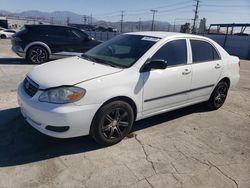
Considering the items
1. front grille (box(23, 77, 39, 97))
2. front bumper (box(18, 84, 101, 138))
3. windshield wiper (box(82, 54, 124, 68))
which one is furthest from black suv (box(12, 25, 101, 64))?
front bumper (box(18, 84, 101, 138))

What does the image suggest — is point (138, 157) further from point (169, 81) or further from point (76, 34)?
point (76, 34)

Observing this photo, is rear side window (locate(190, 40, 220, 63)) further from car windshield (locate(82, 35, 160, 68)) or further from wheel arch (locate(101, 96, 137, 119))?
wheel arch (locate(101, 96, 137, 119))

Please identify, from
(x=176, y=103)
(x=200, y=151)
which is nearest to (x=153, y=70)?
(x=176, y=103)

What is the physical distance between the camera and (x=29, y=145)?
3.87 m

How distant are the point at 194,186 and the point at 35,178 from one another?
1.88 meters

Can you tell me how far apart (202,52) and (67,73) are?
2.76 metres

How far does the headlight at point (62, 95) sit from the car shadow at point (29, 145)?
756 mm

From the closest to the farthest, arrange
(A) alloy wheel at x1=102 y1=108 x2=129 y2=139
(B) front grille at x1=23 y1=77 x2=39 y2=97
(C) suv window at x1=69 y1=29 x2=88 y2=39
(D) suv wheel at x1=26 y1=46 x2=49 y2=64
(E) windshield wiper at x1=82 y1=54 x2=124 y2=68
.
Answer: (B) front grille at x1=23 y1=77 x2=39 y2=97, (A) alloy wheel at x1=102 y1=108 x2=129 y2=139, (E) windshield wiper at x1=82 y1=54 x2=124 y2=68, (D) suv wheel at x1=26 y1=46 x2=49 y2=64, (C) suv window at x1=69 y1=29 x2=88 y2=39

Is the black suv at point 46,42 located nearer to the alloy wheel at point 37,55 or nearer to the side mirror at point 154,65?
the alloy wheel at point 37,55

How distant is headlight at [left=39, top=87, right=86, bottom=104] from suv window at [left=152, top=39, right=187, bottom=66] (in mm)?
1457

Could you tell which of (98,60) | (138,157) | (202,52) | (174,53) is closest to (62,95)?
(98,60)

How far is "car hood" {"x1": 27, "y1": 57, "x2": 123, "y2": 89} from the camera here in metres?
3.63

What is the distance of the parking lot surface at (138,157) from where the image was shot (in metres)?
3.23

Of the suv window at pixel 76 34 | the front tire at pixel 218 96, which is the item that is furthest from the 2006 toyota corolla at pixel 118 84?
the suv window at pixel 76 34
